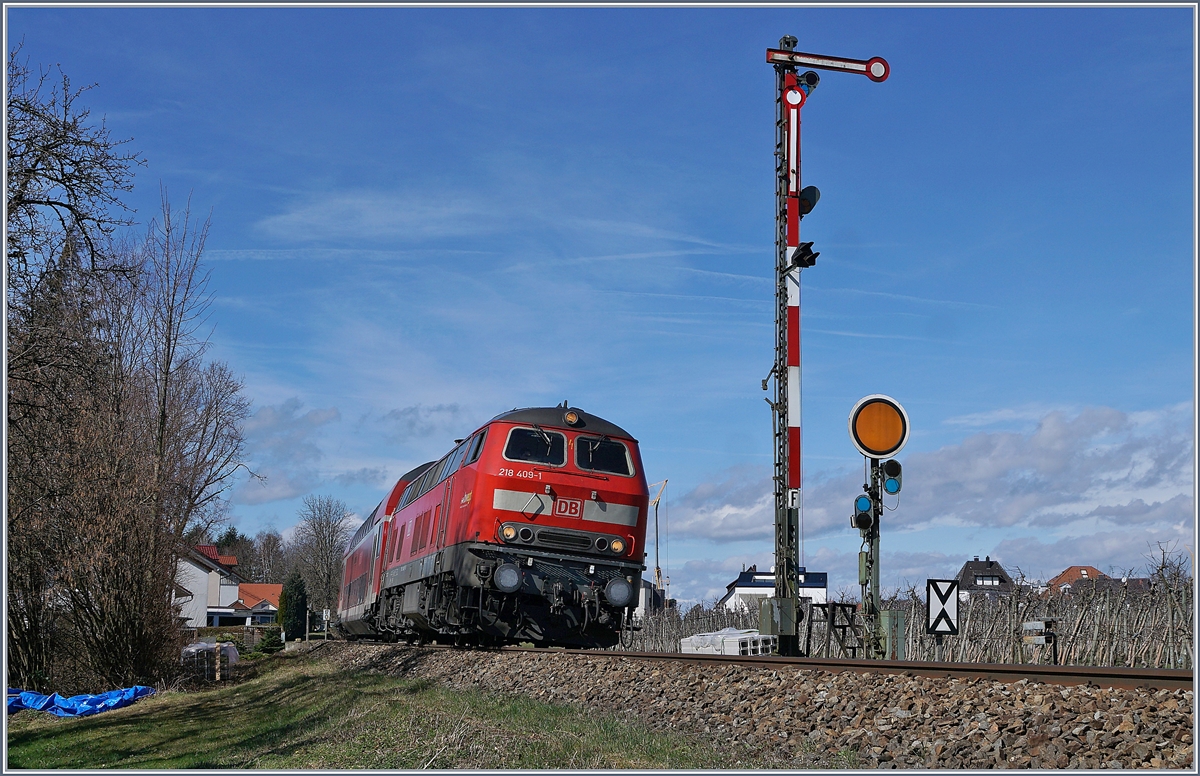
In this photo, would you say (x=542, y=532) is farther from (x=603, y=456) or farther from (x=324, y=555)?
(x=324, y=555)

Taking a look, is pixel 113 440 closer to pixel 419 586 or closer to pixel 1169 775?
pixel 419 586

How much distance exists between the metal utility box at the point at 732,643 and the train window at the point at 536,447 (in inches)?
306

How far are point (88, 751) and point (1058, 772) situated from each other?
11.7m

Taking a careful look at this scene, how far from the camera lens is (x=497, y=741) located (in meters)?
8.20

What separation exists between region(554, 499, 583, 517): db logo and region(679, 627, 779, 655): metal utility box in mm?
7377

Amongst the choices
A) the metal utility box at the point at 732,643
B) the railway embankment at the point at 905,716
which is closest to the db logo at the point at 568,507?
the railway embankment at the point at 905,716

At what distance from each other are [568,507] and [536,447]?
3.44 ft

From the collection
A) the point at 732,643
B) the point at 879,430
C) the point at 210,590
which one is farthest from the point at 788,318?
the point at 210,590

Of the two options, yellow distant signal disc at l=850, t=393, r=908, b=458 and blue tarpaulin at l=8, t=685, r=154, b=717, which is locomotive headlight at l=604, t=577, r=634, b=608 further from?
blue tarpaulin at l=8, t=685, r=154, b=717

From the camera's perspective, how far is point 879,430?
41.4 ft

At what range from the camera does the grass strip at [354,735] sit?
7.71 meters

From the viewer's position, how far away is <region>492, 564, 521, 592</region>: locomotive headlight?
14508mm

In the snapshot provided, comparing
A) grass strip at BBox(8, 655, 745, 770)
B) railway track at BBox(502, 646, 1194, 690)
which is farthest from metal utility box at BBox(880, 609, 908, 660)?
grass strip at BBox(8, 655, 745, 770)

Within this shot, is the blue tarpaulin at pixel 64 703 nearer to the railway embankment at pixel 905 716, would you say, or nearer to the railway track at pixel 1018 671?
the railway embankment at pixel 905 716
